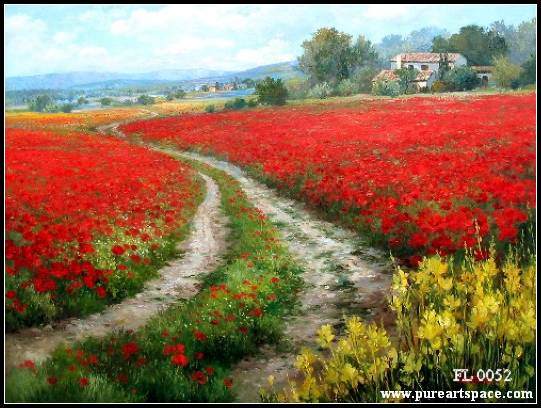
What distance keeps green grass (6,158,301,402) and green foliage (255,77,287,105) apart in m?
2.56

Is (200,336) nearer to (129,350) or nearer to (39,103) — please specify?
(129,350)

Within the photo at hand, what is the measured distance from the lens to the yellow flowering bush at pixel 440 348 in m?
4.75

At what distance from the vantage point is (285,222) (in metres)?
10.2

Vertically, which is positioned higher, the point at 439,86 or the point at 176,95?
the point at 176,95

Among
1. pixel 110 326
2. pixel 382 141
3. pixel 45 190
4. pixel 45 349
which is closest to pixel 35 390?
pixel 45 349

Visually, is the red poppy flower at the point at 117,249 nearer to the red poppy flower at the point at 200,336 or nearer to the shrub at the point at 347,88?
the red poppy flower at the point at 200,336

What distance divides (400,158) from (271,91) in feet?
9.88

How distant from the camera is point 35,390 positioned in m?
5.07

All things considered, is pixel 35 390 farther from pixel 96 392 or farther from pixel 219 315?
pixel 219 315

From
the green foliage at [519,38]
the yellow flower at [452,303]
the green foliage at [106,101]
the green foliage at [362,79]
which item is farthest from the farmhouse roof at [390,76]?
the yellow flower at [452,303]

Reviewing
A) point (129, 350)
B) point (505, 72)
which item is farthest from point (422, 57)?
point (129, 350)

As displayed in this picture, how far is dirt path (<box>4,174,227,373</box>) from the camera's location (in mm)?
5641

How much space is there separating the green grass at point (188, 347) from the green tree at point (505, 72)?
13.6ft

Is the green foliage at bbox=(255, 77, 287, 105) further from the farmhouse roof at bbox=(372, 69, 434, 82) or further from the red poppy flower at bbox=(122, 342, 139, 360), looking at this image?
the red poppy flower at bbox=(122, 342, 139, 360)
